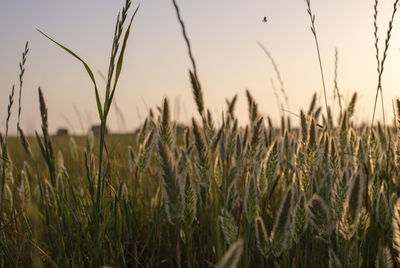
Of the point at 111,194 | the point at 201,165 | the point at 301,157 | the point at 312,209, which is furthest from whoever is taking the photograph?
the point at 111,194

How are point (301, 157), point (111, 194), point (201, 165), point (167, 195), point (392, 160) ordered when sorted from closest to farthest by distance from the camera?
point (167, 195) < point (201, 165) < point (301, 157) < point (111, 194) < point (392, 160)

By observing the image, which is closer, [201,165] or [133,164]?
[201,165]

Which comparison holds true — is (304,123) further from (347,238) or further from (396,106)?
(347,238)

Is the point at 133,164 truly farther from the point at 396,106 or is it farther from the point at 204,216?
the point at 396,106

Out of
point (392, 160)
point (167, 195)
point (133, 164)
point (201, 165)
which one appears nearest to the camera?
point (167, 195)

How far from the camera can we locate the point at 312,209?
100 cm

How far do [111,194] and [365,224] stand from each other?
35.7 inches

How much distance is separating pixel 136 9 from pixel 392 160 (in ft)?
5.09

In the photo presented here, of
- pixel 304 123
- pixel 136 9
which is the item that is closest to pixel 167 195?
pixel 136 9

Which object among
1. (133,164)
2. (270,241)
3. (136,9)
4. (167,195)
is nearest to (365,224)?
(270,241)

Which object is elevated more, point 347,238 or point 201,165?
point 201,165

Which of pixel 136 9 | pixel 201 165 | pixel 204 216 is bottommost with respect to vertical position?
pixel 204 216

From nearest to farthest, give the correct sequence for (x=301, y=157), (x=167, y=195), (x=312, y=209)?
(x=167, y=195)
(x=312, y=209)
(x=301, y=157)

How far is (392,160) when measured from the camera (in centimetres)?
209
